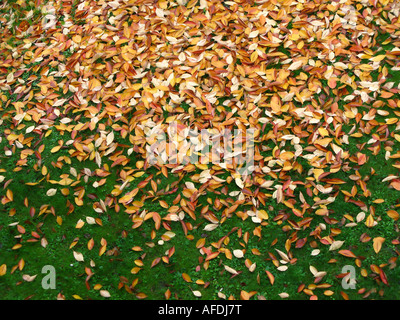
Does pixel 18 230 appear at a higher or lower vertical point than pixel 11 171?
lower

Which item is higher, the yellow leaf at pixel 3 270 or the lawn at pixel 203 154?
the lawn at pixel 203 154

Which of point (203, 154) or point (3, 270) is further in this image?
point (203, 154)

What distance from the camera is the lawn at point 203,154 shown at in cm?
286

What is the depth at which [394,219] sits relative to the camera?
2.89 metres

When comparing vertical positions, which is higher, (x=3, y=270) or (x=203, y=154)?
(x=203, y=154)

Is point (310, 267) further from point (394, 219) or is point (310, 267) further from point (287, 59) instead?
point (287, 59)

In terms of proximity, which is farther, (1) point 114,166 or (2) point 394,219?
(1) point 114,166

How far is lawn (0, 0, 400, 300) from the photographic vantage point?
2.86 m

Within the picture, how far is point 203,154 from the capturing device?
3.29 metres
